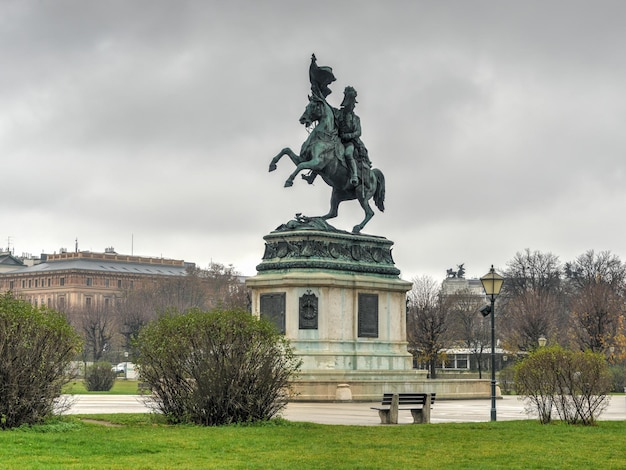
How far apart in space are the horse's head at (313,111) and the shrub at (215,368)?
662 inches

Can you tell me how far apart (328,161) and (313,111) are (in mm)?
1734

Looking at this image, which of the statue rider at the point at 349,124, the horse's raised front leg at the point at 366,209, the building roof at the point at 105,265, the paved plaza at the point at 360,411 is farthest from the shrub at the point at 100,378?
the building roof at the point at 105,265

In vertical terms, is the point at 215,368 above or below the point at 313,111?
below

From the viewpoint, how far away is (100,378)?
4938 centimetres

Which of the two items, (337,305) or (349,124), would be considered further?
(349,124)

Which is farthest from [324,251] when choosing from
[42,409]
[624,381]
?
[624,381]

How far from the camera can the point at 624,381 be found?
5912 cm

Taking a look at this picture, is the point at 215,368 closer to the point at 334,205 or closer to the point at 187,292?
the point at 334,205

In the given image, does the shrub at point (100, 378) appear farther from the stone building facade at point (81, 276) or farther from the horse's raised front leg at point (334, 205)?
the stone building facade at point (81, 276)

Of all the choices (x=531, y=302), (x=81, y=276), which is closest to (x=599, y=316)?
(x=531, y=302)

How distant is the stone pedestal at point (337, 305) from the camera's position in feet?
118

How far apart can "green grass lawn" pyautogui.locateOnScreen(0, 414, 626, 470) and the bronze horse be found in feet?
53.8

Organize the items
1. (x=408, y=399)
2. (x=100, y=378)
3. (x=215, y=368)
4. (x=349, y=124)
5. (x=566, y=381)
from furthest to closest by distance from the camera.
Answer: (x=100, y=378) < (x=349, y=124) < (x=408, y=399) < (x=566, y=381) < (x=215, y=368)

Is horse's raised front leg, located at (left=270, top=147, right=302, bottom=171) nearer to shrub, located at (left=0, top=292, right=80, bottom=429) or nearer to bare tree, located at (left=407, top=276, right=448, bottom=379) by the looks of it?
shrub, located at (left=0, top=292, right=80, bottom=429)
